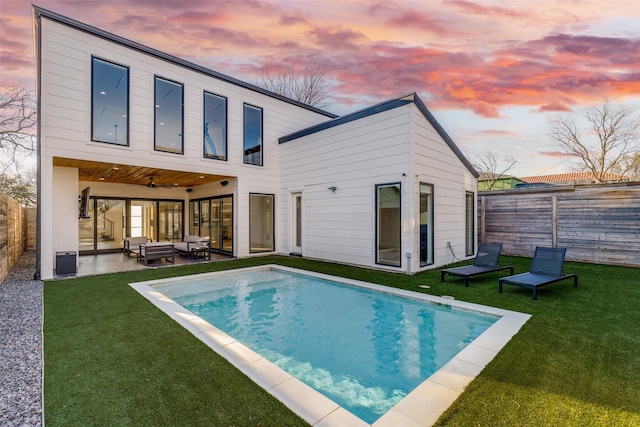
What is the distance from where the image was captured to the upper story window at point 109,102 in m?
7.77

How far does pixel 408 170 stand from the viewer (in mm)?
7270

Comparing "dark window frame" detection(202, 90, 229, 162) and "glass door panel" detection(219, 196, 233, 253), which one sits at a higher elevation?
"dark window frame" detection(202, 90, 229, 162)

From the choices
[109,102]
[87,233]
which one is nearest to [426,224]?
[109,102]

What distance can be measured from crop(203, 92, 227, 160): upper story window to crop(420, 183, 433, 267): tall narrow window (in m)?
6.50

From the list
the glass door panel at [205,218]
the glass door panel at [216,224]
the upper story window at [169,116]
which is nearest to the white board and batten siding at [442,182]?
the upper story window at [169,116]

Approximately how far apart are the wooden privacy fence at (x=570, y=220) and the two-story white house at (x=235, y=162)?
1.23 meters

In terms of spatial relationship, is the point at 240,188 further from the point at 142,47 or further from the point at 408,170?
the point at 408,170

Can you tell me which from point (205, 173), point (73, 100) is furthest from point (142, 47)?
point (205, 173)

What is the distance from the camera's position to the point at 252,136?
10.9m

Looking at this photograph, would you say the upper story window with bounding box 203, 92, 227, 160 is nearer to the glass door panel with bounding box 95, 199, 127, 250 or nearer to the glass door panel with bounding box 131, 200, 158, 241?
the glass door panel with bounding box 131, 200, 158, 241

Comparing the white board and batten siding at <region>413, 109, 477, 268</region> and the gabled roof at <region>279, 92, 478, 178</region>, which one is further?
the white board and batten siding at <region>413, 109, 477, 268</region>

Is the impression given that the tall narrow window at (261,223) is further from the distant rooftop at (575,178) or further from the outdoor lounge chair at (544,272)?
the distant rooftop at (575,178)

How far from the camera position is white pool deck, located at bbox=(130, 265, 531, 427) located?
2199 mm

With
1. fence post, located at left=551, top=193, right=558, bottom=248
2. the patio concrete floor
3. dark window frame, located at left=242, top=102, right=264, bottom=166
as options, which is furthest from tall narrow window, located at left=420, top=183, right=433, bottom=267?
the patio concrete floor
